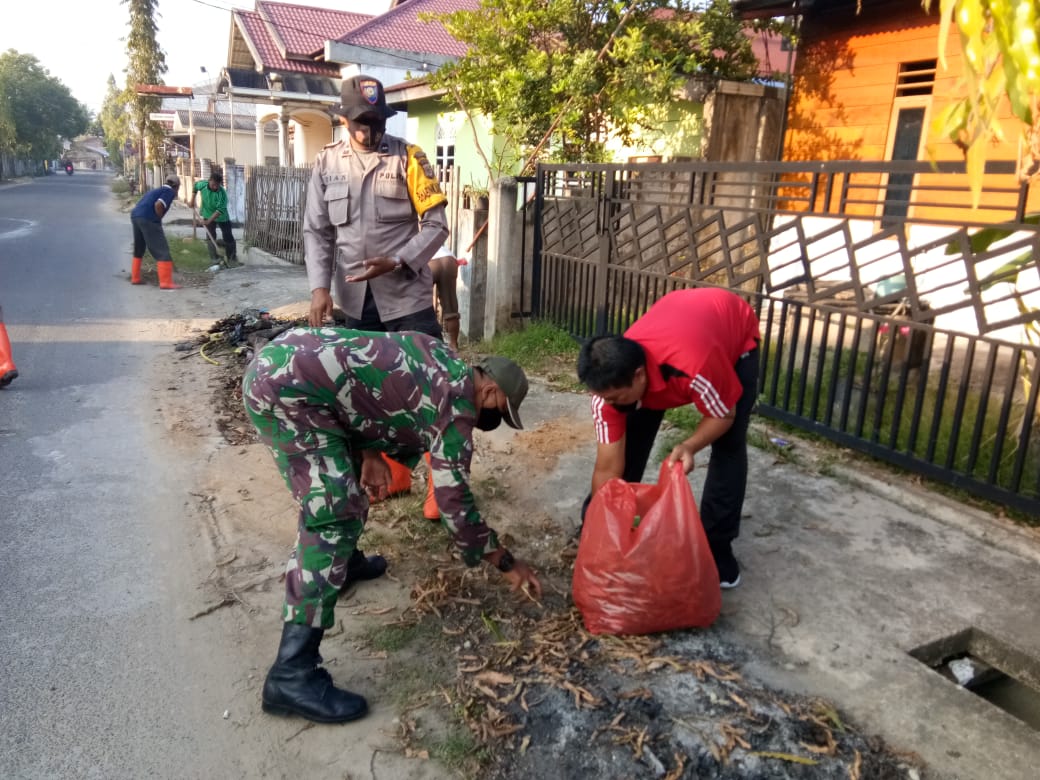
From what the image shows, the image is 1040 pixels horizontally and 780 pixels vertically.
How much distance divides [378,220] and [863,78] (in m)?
6.36

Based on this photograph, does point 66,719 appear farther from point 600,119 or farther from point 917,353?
point 600,119

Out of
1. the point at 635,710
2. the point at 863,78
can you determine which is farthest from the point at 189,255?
the point at 635,710

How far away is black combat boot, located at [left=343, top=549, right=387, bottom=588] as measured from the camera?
3199mm

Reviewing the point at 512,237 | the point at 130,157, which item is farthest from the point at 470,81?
the point at 130,157

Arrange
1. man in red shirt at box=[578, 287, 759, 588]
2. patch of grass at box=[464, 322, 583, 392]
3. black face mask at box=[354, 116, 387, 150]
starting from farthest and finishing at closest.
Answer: patch of grass at box=[464, 322, 583, 392], black face mask at box=[354, 116, 387, 150], man in red shirt at box=[578, 287, 759, 588]

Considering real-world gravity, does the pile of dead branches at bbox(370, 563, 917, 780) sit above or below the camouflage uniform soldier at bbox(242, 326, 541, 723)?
below

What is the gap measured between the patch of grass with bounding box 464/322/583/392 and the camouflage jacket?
154 inches

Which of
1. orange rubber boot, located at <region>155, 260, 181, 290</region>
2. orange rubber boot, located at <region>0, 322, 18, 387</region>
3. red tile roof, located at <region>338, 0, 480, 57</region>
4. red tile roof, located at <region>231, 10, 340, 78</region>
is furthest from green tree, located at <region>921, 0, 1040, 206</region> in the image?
red tile roof, located at <region>231, 10, 340, 78</region>

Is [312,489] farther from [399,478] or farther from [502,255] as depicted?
[502,255]

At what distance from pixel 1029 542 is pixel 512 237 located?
4892 mm

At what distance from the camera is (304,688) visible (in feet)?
7.86

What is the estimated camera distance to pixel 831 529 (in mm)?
3768

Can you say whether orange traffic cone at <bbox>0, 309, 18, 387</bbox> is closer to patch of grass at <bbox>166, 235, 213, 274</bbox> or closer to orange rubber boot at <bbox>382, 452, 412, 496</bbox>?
orange rubber boot at <bbox>382, 452, 412, 496</bbox>

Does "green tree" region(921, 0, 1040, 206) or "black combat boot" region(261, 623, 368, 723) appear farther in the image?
"black combat boot" region(261, 623, 368, 723)
